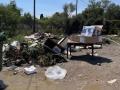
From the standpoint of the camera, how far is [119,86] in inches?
385

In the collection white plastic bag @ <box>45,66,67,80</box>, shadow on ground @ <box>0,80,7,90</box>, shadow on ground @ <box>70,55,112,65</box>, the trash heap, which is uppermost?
the trash heap

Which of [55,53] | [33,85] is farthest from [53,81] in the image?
[55,53]

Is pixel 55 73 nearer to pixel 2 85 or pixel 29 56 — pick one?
pixel 2 85

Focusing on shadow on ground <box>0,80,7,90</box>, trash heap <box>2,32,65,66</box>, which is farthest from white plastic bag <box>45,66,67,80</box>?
shadow on ground <box>0,80,7,90</box>

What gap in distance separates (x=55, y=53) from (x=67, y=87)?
381 centimetres

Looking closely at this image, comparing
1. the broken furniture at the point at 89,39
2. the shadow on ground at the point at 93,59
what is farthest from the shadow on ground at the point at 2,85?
the broken furniture at the point at 89,39

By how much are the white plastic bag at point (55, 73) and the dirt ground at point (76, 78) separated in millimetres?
126

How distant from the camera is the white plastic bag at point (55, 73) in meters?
11.0

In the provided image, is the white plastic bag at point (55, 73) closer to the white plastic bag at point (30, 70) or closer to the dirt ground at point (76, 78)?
the dirt ground at point (76, 78)

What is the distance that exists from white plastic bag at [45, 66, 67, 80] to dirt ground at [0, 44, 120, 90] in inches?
5.0

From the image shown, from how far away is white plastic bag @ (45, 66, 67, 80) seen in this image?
11008 mm

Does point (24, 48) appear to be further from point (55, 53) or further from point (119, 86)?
point (119, 86)

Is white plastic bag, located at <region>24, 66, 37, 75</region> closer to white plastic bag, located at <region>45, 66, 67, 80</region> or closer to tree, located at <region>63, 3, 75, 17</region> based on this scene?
white plastic bag, located at <region>45, 66, 67, 80</region>

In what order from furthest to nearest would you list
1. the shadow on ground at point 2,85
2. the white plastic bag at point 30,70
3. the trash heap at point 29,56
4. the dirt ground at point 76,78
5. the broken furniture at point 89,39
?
the broken furniture at point 89,39
the trash heap at point 29,56
the white plastic bag at point 30,70
the dirt ground at point 76,78
the shadow on ground at point 2,85
